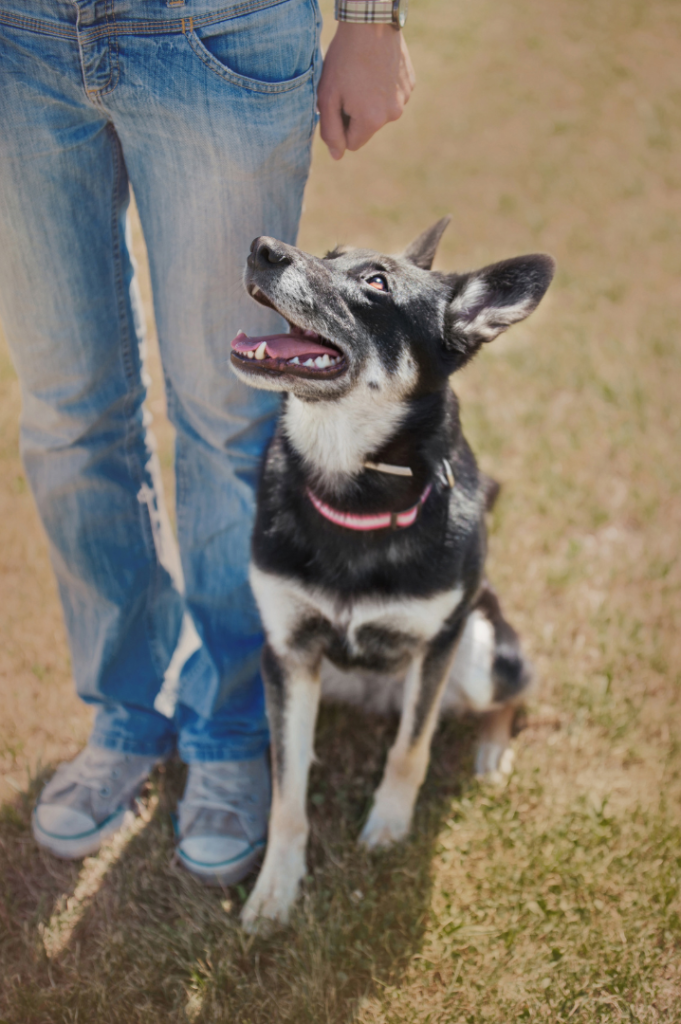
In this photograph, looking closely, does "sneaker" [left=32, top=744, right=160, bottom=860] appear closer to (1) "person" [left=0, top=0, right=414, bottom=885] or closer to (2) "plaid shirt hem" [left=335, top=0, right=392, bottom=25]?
(1) "person" [left=0, top=0, right=414, bottom=885]

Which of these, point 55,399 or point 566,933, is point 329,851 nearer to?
point 566,933

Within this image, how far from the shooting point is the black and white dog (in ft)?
6.67

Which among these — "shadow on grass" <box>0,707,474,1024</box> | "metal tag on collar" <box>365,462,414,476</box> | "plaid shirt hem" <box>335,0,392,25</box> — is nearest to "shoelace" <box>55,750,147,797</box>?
"shadow on grass" <box>0,707,474,1024</box>

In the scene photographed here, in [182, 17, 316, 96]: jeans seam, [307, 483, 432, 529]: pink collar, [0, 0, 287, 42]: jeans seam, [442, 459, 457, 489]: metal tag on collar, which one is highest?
[0, 0, 287, 42]: jeans seam

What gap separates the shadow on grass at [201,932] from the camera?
6.80 feet

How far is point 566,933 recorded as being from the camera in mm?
2260

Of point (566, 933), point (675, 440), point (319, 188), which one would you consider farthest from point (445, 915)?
point (319, 188)

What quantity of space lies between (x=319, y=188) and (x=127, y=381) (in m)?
5.25

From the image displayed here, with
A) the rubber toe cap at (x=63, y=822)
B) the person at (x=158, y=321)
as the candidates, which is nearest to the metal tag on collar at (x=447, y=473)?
the person at (x=158, y=321)

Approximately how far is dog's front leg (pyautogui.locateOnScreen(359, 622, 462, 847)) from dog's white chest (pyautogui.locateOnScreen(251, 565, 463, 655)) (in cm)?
10

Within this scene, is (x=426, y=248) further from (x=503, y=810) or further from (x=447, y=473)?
(x=503, y=810)

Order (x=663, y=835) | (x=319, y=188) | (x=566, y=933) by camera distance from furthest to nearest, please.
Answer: (x=319, y=188), (x=663, y=835), (x=566, y=933)

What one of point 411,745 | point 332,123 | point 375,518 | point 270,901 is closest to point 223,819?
point 270,901

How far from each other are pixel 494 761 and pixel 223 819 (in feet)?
3.20
